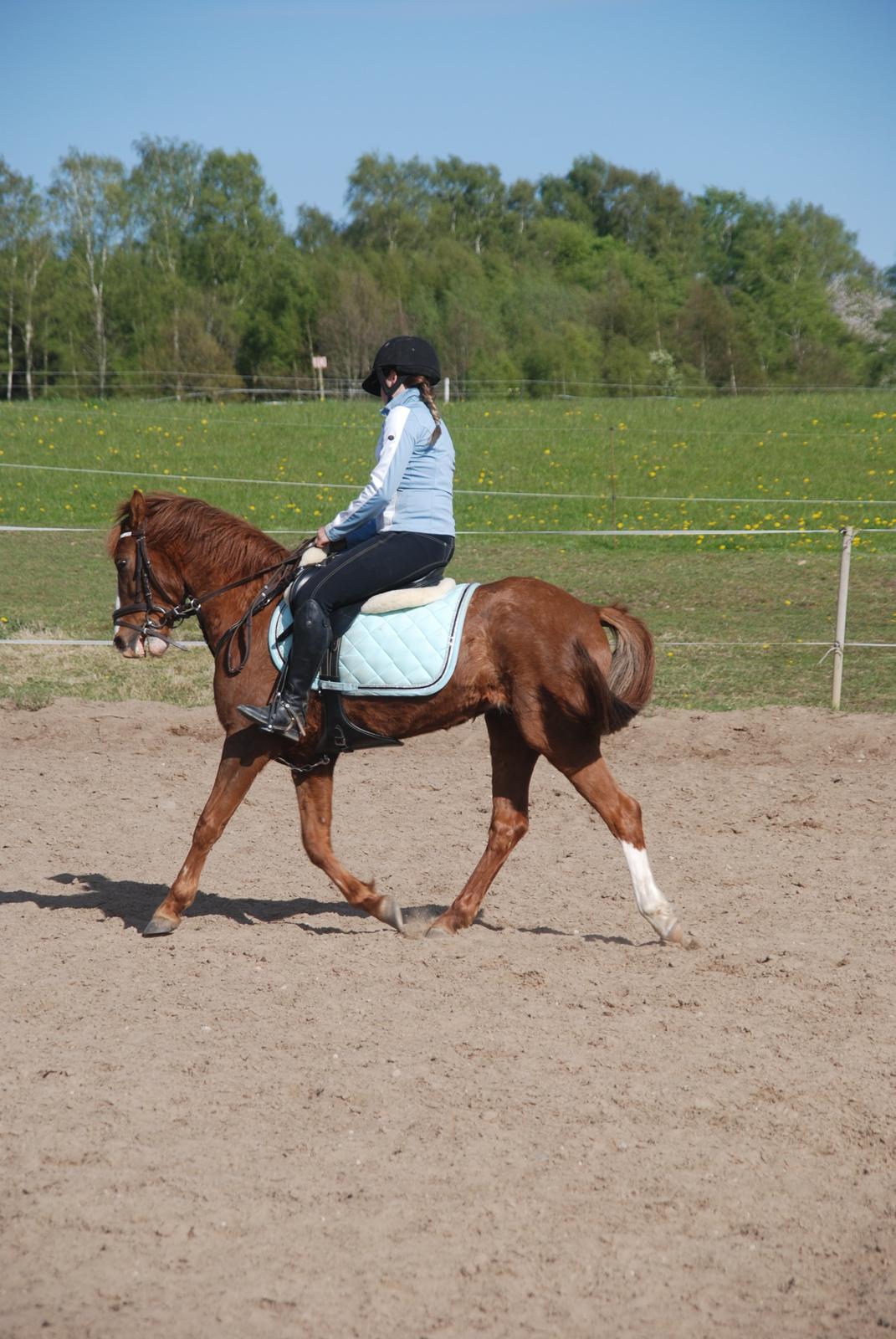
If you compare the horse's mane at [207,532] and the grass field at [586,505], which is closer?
the horse's mane at [207,532]

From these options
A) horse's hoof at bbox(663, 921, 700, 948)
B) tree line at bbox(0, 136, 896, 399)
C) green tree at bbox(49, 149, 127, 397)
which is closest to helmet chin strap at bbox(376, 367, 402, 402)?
horse's hoof at bbox(663, 921, 700, 948)

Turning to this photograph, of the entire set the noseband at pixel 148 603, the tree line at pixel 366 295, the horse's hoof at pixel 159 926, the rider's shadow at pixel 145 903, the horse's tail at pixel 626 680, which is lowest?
the rider's shadow at pixel 145 903

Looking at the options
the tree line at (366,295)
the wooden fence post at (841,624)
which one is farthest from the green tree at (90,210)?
the wooden fence post at (841,624)

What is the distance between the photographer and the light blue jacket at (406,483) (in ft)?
17.5

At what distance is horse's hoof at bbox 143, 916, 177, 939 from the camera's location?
572cm

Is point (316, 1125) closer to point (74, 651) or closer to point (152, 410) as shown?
point (74, 651)

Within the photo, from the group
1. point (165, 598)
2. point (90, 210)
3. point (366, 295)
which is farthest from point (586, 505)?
point (90, 210)

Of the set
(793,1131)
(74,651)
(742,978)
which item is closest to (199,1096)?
(793,1131)

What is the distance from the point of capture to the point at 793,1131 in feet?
13.4

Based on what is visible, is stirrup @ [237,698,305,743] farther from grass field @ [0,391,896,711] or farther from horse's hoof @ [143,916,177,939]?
grass field @ [0,391,896,711]

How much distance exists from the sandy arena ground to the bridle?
138cm

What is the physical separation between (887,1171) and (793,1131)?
320 millimetres

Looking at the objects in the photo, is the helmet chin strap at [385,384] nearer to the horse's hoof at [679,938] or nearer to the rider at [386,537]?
the rider at [386,537]

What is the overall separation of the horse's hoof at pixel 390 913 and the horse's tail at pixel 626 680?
128cm
